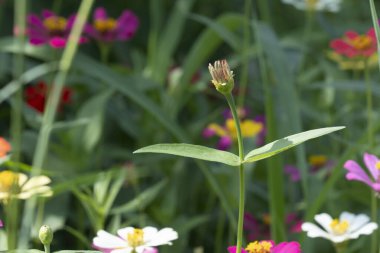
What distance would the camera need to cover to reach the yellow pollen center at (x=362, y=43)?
1.05 meters

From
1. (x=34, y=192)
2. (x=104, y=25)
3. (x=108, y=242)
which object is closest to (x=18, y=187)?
(x=34, y=192)

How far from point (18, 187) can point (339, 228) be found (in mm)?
280

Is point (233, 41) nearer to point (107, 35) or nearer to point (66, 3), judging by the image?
point (107, 35)

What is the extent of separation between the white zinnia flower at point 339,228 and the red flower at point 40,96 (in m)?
0.72

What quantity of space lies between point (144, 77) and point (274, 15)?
28.8 inches

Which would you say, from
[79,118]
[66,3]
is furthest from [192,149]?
[66,3]

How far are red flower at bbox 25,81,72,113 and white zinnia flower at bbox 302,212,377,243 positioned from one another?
28.3 inches

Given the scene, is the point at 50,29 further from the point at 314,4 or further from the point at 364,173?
the point at 364,173

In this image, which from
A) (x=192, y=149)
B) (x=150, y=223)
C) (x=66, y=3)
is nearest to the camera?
(x=192, y=149)

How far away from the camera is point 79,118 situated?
1.18 meters

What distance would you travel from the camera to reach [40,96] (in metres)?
1.37

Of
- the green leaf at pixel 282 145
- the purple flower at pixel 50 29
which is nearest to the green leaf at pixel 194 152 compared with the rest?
the green leaf at pixel 282 145

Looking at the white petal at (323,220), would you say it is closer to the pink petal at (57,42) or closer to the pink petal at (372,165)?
the pink petal at (372,165)

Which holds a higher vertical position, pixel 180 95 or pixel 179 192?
pixel 180 95
